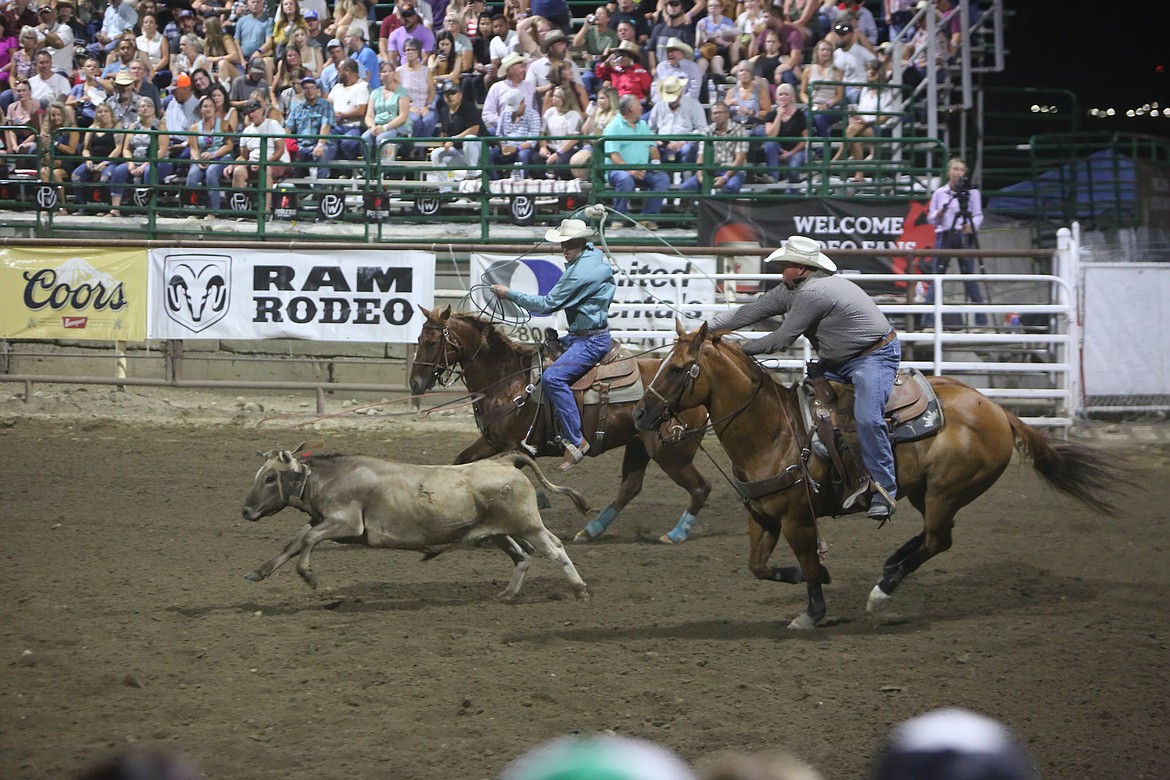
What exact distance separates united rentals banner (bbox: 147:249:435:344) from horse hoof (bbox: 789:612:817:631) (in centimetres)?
699

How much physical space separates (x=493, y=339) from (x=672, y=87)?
7481 mm

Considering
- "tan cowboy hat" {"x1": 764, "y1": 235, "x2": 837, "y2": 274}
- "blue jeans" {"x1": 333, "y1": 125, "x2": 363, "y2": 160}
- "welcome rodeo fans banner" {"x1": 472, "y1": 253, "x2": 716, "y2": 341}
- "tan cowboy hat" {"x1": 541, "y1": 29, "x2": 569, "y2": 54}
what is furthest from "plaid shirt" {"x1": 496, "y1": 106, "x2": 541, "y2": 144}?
"tan cowboy hat" {"x1": 764, "y1": 235, "x2": 837, "y2": 274}

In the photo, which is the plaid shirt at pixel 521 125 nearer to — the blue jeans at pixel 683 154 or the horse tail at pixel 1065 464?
the blue jeans at pixel 683 154

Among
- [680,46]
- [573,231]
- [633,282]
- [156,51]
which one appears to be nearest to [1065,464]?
[573,231]

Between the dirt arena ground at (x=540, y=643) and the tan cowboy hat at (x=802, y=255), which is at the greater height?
the tan cowboy hat at (x=802, y=255)

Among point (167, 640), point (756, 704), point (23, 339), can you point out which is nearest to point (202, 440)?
point (23, 339)

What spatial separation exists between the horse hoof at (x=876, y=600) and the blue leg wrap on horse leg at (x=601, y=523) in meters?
2.37

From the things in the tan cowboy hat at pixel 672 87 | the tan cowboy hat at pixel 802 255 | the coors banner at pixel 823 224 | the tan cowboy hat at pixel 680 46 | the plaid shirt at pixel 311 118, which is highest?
the tan cowboy hat at pixel 680 46

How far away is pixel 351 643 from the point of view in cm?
583

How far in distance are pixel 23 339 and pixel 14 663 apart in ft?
27.5

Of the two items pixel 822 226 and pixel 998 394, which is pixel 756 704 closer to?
pixel 998 394

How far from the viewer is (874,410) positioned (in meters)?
6.26

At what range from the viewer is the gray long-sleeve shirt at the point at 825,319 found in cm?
633

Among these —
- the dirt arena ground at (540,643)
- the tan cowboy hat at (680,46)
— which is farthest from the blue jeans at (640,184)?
the dirt arena ground at (540,643)
